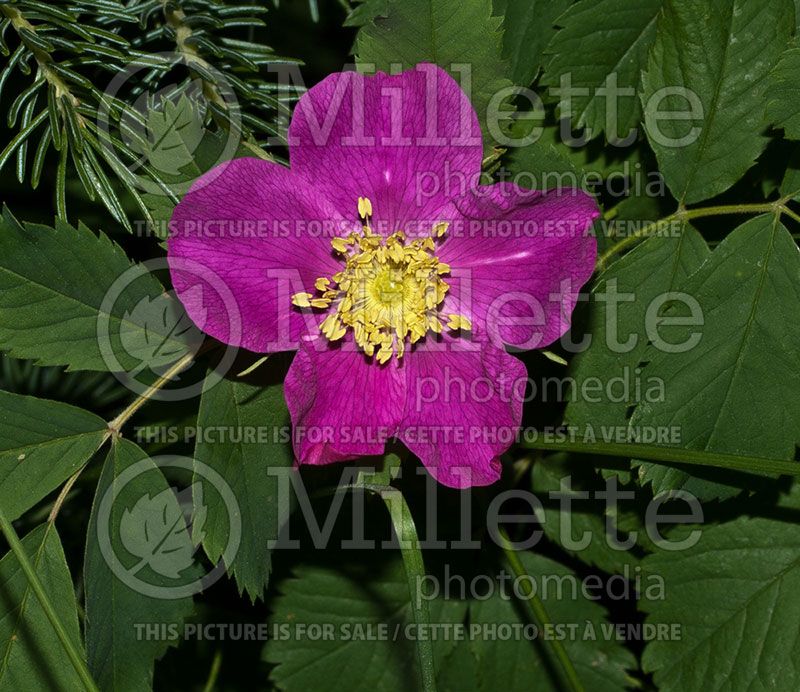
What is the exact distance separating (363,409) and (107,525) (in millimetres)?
425

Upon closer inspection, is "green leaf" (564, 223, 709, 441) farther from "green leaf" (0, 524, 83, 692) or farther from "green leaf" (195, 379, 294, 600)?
"green leaf" (0, 524, 83, 692)

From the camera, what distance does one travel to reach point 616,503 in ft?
5.69

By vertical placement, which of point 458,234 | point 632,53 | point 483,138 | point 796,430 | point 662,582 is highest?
point 632,53

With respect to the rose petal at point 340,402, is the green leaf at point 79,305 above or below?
above

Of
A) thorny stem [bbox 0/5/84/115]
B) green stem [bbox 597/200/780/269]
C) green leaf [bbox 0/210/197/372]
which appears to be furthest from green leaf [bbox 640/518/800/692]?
thorny stem [bbox 0/5/84/115]

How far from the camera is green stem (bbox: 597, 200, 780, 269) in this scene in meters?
1.46

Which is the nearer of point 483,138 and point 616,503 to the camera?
point 483,138

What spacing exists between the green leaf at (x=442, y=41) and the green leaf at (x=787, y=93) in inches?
14.9

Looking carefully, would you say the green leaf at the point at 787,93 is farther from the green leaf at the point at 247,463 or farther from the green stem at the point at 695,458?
the green leaf at the point at 247,463

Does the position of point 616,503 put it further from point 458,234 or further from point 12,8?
point 12,8

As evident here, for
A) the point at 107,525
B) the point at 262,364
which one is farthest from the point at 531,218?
the point at 107,525

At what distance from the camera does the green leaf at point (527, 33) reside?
1.58 m

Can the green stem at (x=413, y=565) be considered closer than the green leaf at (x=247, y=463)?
Yes

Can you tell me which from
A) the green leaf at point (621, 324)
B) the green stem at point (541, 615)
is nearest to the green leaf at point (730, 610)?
the green stem at point (541, 615)
